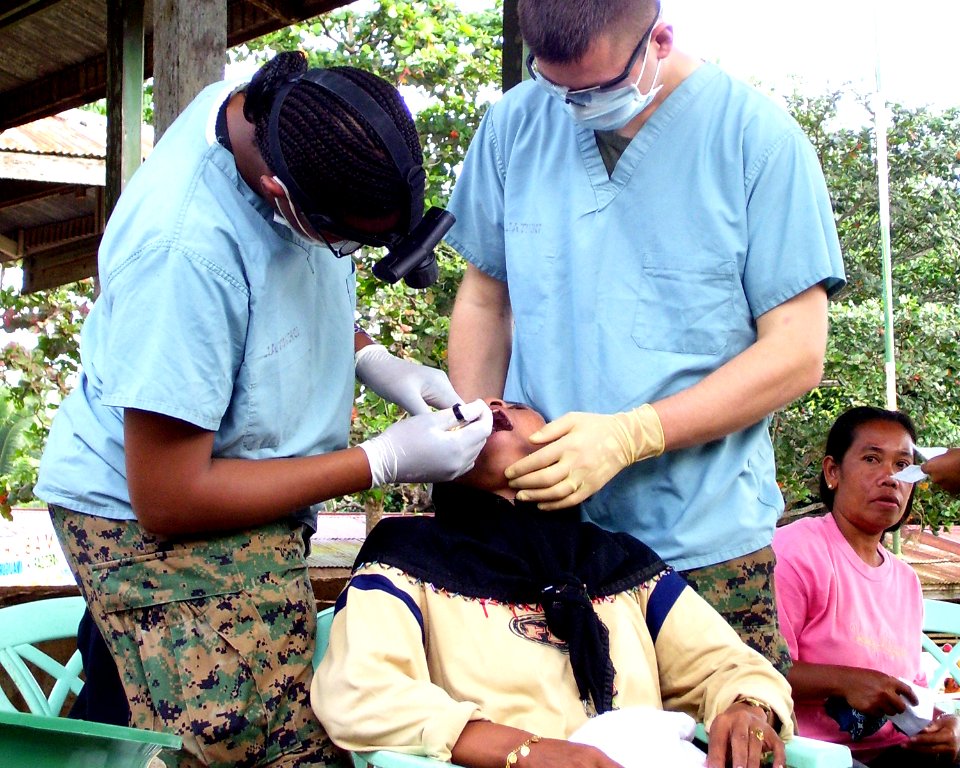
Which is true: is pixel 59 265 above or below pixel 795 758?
above

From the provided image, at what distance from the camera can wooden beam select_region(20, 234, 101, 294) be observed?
8.22 metres

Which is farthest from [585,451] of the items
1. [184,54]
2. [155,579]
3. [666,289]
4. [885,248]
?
[885,248]

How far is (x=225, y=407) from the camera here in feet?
5.68

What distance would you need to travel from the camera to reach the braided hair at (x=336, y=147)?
165 centimetres

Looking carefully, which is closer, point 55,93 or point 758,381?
point 758,381

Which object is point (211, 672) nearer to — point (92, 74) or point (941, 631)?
point (941, 631)

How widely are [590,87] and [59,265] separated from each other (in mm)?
7364

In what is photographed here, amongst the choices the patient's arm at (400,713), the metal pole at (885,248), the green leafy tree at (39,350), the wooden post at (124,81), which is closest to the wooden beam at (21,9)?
the wooden post at (124,81)

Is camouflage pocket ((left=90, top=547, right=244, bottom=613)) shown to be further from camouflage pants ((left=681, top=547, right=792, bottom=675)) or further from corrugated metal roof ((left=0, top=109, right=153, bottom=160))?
corrugated metal roof ((left=0, top=109, right=153, bottom=160))

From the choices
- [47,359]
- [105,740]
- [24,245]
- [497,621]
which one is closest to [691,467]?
[497,621]

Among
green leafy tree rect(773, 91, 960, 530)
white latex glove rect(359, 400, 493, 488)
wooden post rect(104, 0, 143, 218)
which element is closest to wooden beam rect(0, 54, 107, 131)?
wooden post rect(104, 0, 143, 218)

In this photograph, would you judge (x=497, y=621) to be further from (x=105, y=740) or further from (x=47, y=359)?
(x=47, y=359)

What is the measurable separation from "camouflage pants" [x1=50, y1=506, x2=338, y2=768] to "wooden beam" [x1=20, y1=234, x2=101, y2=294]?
21.6 ft

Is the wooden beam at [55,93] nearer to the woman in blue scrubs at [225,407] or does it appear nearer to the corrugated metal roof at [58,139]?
the corrugated metal roof at [58,139]
